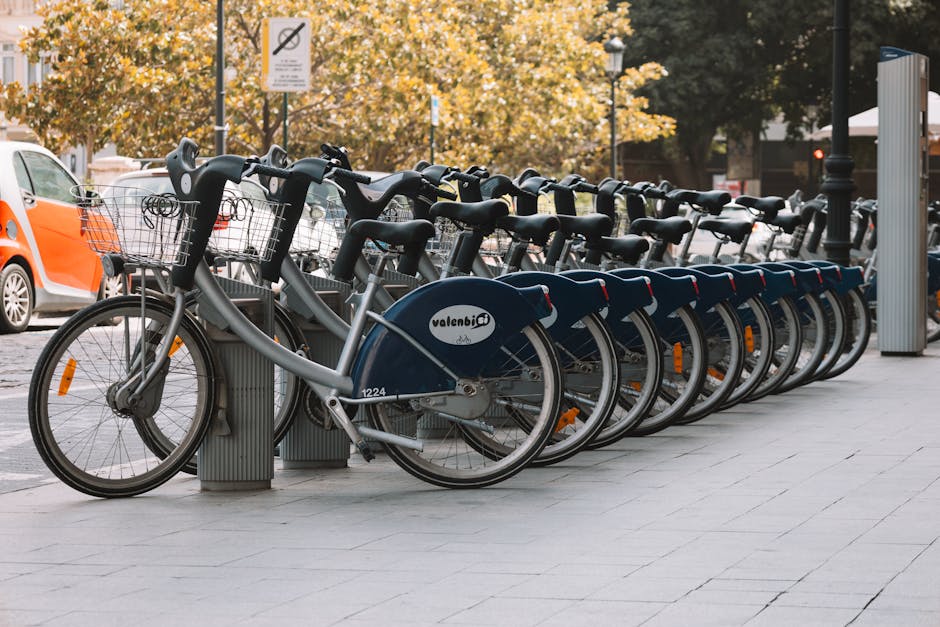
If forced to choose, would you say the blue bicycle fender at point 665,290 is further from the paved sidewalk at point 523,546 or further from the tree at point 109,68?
the tree at point 109,68

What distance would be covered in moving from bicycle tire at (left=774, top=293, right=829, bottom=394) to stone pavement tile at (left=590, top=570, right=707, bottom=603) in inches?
233

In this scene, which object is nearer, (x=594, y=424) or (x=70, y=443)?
(x=70, y=443)

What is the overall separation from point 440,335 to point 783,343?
4.27 metres

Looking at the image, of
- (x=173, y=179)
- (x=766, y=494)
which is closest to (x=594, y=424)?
(x=766, y=494)

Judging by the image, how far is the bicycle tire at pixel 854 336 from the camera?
470 inches

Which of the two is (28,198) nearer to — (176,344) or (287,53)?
(287,53)

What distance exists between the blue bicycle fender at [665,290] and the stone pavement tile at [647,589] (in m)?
3.45

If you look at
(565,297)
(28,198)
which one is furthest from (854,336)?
(28,198)

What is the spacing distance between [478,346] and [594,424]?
987 millimetres

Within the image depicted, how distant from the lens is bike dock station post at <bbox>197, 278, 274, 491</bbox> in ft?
23.6

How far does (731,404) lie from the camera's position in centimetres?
1026

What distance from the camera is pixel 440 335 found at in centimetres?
718

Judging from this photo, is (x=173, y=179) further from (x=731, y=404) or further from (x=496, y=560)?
(x=731, y=404)

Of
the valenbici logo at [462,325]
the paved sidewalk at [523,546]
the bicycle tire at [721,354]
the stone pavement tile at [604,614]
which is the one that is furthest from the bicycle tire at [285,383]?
the stone pavement tile at [604,614]
